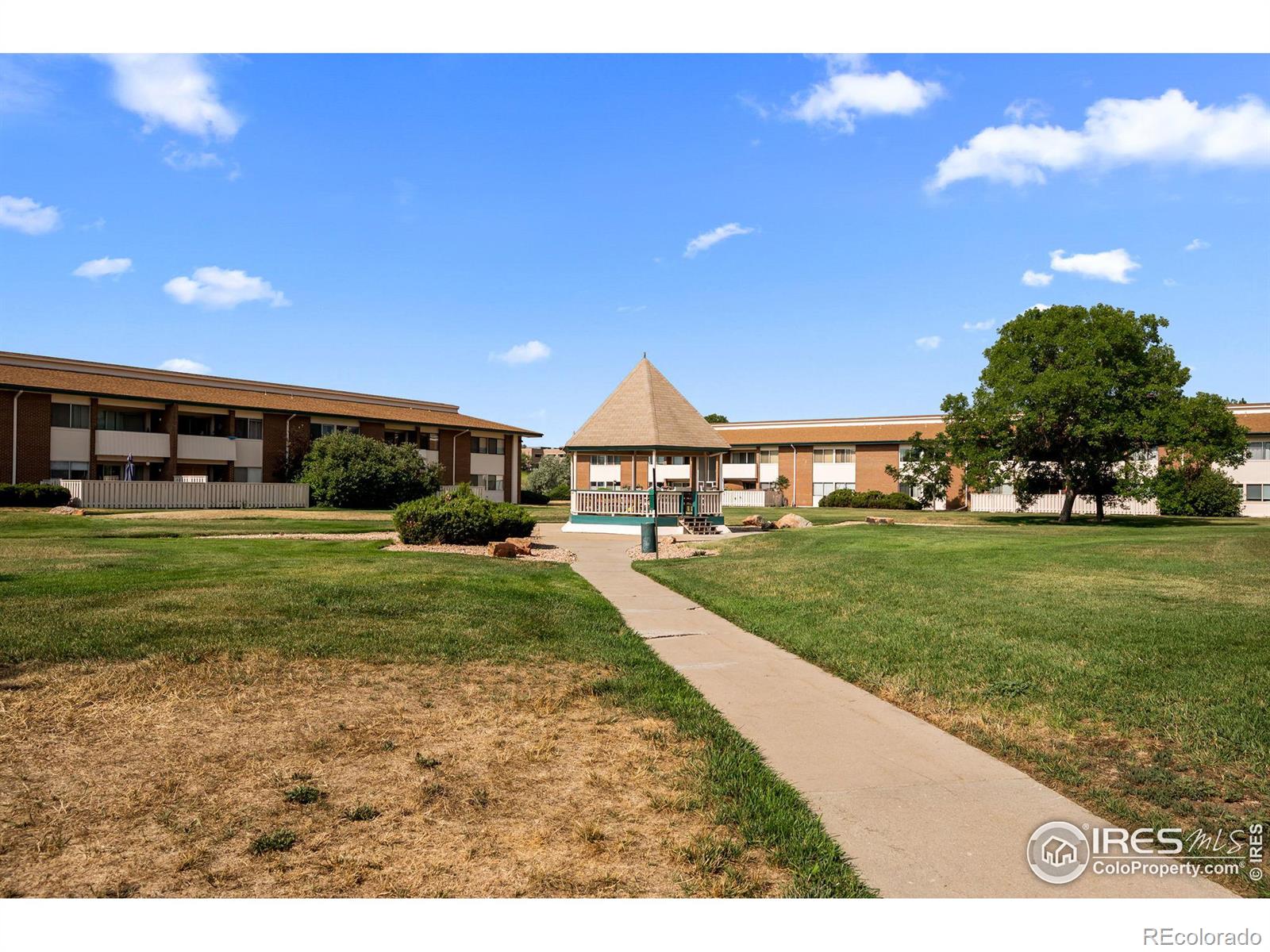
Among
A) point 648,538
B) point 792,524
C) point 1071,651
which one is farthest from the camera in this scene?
point 792,524

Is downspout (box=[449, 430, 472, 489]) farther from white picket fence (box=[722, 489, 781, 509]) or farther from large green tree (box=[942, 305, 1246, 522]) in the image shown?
large green tree (box=[942, 305, 1246, 522])

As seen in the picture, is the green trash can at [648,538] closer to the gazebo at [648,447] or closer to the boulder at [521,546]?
the boulder at [521,546]

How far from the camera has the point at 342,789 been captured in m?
4.83

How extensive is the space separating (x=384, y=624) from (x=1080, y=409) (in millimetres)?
35203

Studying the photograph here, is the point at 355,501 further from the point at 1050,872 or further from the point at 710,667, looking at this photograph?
the point at 1050,872

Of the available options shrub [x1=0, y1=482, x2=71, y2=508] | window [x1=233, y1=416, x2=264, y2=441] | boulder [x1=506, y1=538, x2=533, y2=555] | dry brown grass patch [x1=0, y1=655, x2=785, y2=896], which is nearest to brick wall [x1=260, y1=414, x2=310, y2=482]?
window [x1=233, y1=416, x2=264, y2=441]

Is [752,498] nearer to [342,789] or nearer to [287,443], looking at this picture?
[287,443]

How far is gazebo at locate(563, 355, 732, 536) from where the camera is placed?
29.7 metres

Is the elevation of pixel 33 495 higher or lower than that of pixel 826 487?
lower

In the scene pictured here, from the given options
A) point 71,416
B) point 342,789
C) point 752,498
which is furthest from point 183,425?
point 342,789

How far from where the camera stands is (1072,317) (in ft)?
129

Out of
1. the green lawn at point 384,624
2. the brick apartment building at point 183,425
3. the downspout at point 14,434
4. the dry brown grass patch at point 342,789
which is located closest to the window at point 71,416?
the brick apartment building at point 183,425

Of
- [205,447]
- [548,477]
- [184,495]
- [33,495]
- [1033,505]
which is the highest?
[205,447]
